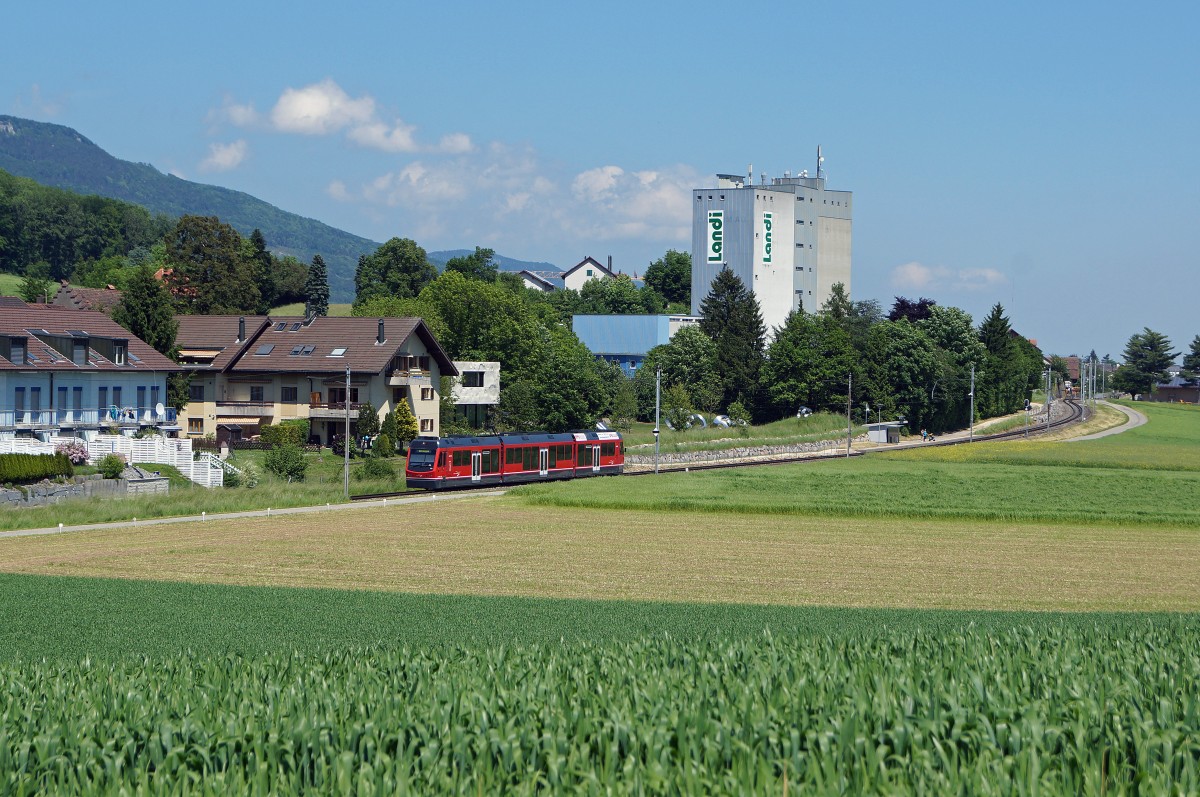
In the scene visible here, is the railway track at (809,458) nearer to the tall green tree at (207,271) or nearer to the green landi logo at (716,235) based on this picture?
the green landi logo at (716,235)

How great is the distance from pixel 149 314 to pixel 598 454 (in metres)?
32.7

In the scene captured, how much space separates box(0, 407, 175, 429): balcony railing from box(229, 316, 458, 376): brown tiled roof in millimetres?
13212

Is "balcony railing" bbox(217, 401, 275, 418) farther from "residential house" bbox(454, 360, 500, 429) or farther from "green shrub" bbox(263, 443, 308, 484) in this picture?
"green shrub" bbox(263, 443, 308, 484)

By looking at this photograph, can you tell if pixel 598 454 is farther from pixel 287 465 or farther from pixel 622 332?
pixel 622 332

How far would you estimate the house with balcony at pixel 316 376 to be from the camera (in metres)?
85.7

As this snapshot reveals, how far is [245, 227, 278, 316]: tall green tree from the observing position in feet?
563

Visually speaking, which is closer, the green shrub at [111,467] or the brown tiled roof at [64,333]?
the green shrub at [111,467]

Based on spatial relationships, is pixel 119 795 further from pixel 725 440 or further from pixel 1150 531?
pixel 725 440

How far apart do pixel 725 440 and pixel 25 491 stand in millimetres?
62578

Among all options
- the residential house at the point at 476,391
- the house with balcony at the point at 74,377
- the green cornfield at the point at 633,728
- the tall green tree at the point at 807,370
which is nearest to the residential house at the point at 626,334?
the tall green tree at the point at 807,370

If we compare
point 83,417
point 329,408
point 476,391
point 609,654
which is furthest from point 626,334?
point 609,654

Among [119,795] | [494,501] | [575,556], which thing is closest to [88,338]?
[494,501]

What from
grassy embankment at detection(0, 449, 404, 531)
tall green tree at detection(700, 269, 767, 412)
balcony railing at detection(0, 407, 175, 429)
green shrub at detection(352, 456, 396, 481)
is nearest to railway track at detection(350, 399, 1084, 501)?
grassy embankment at detection(0, 449, 404, 531)

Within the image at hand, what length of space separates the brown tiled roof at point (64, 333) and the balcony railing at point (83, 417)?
7.37 feet
